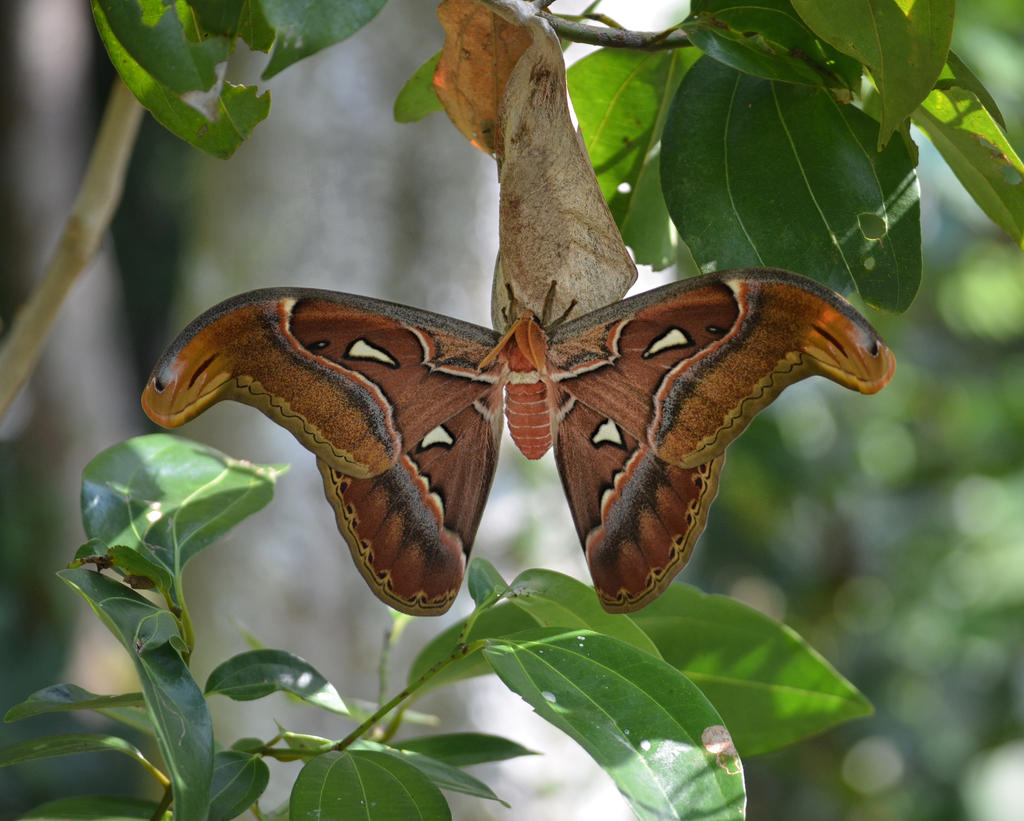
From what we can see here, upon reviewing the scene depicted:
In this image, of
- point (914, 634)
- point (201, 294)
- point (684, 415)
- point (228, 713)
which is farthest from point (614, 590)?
point (914, 634)

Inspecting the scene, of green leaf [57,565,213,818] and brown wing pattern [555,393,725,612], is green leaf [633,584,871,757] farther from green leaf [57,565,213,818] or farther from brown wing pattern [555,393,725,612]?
green leaf [57,565,213,818]

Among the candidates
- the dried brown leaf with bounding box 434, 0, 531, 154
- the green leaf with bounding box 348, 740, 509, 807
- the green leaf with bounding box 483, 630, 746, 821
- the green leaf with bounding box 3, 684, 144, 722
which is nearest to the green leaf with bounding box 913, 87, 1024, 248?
the dried brown leaf with bounding box 434, 0, 531, 154

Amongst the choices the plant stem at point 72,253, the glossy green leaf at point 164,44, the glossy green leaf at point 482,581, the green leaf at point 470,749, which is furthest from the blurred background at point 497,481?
the glossy green leaf at point 164,44

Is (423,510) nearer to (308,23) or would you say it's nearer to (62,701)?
(62,701)

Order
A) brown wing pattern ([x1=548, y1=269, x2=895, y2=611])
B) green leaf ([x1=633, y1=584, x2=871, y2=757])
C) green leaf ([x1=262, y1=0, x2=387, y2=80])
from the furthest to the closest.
Result: 1. green leaf ([x1=633, y1=584, x2=871, y2=757])
2. brown wing pattern ([x1=548, y1=269, x2=895, y2=611])
3. green leaf ([x1=262, y1=0, x2=387, y2=80])

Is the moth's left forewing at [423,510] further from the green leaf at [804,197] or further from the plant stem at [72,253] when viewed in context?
the plant stem at [72,253]
